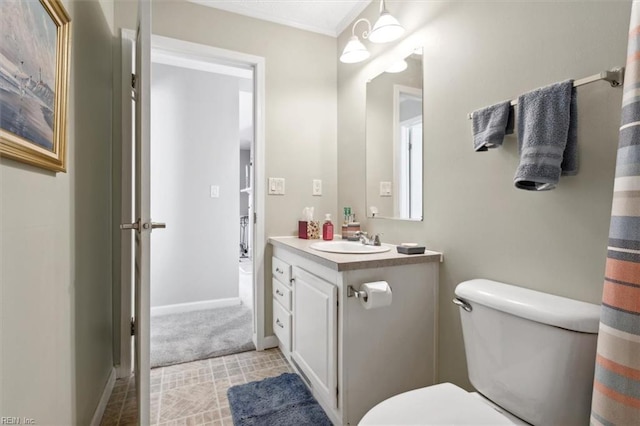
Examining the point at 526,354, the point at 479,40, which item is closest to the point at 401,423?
the point at 526,354

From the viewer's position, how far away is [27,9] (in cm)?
79

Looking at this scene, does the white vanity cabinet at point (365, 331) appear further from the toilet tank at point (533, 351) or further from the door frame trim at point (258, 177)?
the door frame trim at point (258, 177)

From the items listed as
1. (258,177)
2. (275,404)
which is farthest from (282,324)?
(258,177)

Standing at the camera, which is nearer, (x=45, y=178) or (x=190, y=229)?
(x=45, y=178)

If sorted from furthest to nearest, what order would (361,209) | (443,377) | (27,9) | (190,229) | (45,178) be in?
(190,229), (361,209), (443,377), (45,178), (27,9)

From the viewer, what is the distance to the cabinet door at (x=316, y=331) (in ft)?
4.58

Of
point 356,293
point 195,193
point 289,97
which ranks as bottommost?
point 356,293

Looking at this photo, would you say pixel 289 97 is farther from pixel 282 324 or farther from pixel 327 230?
pixel 282 324

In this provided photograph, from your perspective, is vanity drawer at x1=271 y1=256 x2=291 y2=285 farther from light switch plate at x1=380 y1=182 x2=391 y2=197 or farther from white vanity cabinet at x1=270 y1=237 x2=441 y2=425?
light switch plate at x1=380 y1=182 x2=391 y2=197

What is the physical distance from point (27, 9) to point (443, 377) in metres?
2.02

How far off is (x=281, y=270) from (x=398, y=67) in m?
1.44

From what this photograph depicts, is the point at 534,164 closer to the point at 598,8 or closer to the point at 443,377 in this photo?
the point at 598,8

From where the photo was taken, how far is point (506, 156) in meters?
1.24

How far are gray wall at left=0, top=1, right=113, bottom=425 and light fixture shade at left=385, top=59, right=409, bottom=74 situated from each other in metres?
1.53
